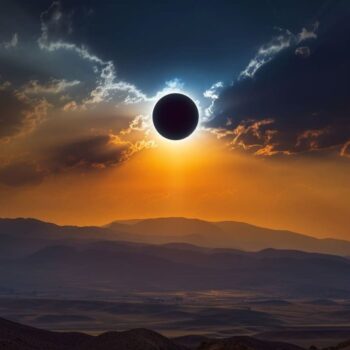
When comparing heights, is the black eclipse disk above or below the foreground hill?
above

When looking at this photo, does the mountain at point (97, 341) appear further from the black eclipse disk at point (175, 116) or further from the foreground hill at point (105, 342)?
the black eclipse disk at point (175, 116)

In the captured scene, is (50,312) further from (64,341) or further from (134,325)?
(64,341)

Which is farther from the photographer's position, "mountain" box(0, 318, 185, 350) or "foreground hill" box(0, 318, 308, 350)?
"mountain" box(0, 318, 185, 350)

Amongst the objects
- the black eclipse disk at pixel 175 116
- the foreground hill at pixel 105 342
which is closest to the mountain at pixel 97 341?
the foreground hill at pixel 105 342

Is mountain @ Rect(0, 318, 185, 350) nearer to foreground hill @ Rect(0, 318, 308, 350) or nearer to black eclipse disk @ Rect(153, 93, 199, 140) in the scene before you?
foreground hill @ Rect(0, 318, 308, 350)

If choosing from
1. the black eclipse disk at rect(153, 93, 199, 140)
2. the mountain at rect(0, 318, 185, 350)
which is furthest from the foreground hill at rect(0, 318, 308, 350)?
the black eclipse disk at rect(153, 93, 199, 140)

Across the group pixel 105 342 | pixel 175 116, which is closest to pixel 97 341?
pixel 105 342

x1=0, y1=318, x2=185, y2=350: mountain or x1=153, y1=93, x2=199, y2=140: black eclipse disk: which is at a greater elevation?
x1=153, y1=93, x2=199, y2=140: black eclipse disk

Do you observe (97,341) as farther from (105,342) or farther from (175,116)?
(175,116)
